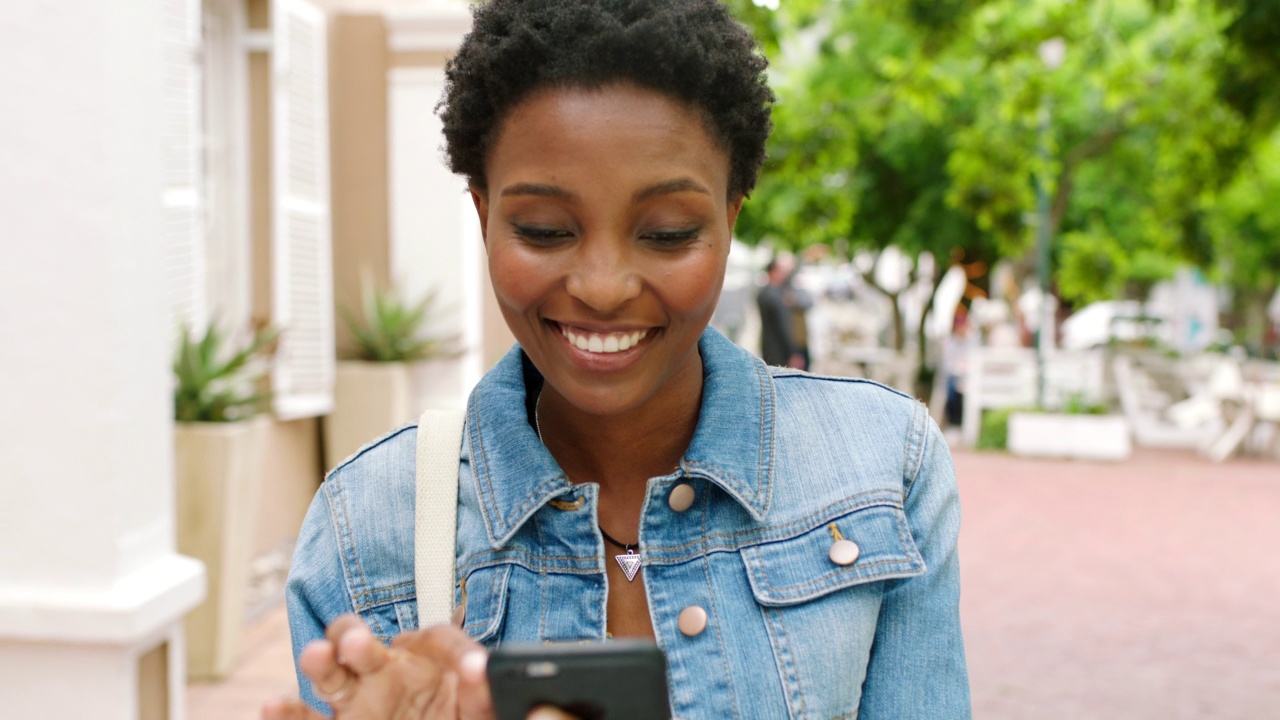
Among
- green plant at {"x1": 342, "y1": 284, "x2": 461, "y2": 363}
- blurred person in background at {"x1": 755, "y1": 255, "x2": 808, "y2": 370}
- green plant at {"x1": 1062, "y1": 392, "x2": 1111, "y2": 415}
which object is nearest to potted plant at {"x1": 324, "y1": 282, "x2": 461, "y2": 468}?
green plant at {"x1": 342, "y1": 284, "x2": 461, "y2": 363}

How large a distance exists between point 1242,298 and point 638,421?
1482 inches

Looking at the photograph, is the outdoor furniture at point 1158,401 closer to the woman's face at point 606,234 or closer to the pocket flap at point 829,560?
the pocket flap at point 829,560

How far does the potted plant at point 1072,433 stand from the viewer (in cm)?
1458

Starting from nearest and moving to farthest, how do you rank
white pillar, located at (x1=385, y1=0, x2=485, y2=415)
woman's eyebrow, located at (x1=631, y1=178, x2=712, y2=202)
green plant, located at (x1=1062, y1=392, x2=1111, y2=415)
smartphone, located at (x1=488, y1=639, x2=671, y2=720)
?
smartphone, located at (x1=488, y1=639, x2=671, y2=720) < woman's eyebrow, located at (x1=631, y1=178, x2=712, y2=202) < white pillar, located at (x1=385, y1=0, x2=485, y2=415) < green plant, located at (x1=1062, y1=392, x2=1111, y2=415)

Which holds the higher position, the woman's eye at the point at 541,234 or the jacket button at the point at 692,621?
the woman's eye at the point at 541,234

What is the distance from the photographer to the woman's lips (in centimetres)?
154

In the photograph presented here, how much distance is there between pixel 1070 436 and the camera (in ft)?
48.5

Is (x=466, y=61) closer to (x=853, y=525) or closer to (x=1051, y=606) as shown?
(x=853, y=525)

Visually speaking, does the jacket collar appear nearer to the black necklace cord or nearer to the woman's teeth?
the black necklace cord

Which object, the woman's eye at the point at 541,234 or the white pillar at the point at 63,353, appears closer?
the woman's eye at the point at 541,234

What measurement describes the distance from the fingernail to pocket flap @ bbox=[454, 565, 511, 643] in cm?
47

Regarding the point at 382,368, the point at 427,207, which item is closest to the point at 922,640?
the point at 382,368

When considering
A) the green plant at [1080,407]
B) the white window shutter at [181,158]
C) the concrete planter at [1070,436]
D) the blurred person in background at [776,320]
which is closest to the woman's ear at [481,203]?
the white window shutter at [181,158]

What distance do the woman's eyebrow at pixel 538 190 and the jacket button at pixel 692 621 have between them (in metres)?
0.53
